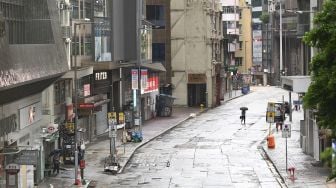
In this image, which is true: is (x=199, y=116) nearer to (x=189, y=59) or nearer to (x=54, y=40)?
(x=189, y=59)

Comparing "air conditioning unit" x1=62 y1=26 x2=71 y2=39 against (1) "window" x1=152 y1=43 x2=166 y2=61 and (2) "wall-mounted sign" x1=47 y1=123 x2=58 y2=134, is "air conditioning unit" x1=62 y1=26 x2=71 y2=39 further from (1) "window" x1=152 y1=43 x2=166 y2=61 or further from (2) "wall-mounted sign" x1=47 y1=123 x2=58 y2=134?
(1) "window" x1=152 y1=43 x2=166 y2=61

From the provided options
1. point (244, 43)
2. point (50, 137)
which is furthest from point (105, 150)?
point (244, 43)

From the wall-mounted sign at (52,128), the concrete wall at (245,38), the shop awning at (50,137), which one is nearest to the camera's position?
the shop awning at (50,137)

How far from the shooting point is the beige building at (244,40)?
164900 mm

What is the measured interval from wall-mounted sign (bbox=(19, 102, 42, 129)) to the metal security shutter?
19.2m

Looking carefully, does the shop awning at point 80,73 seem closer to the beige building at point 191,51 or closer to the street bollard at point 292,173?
the street bollard at point 292,173

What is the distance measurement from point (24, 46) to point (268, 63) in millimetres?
136326

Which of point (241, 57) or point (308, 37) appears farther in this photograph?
point (241, 57)

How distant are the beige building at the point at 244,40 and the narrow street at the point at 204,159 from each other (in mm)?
82154

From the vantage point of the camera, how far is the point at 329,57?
2934cm

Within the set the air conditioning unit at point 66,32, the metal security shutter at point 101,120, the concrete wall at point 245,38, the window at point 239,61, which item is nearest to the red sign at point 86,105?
the air conditioning unit at point 66,32

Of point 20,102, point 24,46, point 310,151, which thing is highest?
point 24,46

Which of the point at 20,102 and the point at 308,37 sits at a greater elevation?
the point at 308,37

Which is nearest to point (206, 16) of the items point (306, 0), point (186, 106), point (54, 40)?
point (186, 106)
